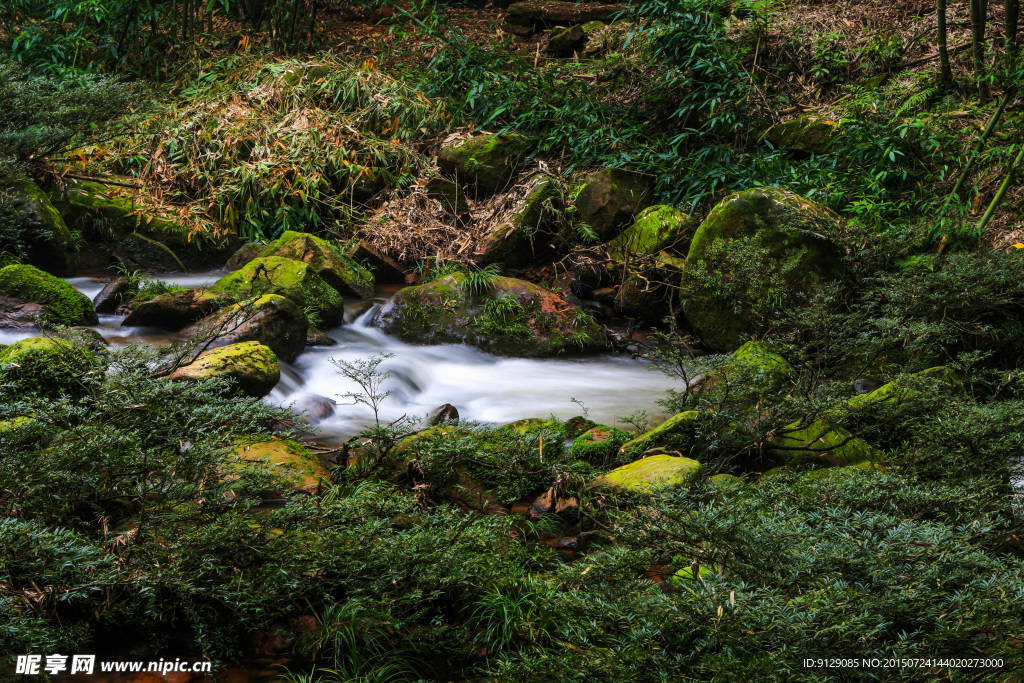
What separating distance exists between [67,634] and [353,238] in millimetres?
6669

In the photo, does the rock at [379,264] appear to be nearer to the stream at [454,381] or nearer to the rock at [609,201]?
the stream at [454,381]

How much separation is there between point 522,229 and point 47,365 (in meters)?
4.92

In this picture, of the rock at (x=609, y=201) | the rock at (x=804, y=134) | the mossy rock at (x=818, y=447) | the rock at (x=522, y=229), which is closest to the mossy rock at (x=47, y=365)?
the mossy rock at (x=818, y=447)

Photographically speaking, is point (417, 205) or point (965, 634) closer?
point (965, 634)

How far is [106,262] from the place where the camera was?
7.75m

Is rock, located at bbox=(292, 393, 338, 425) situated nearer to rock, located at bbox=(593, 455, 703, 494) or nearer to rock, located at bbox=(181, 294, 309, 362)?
rock, located at bbox=(181, 294, 309, 362)

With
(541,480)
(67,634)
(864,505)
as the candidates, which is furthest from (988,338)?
(67,634)

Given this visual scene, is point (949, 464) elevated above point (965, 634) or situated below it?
below

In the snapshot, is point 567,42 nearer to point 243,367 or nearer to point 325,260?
point 325,260

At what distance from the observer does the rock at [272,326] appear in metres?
5.17

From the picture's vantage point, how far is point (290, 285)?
6293mm

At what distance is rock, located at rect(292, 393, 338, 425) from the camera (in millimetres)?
4766

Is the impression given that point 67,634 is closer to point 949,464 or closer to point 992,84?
point 949,464

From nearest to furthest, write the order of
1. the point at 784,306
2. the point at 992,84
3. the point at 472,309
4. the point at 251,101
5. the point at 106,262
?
the point at 784,306 → the point at 472,309 → the point at 992,84 → the point at 106,262 → the point at 251,101
